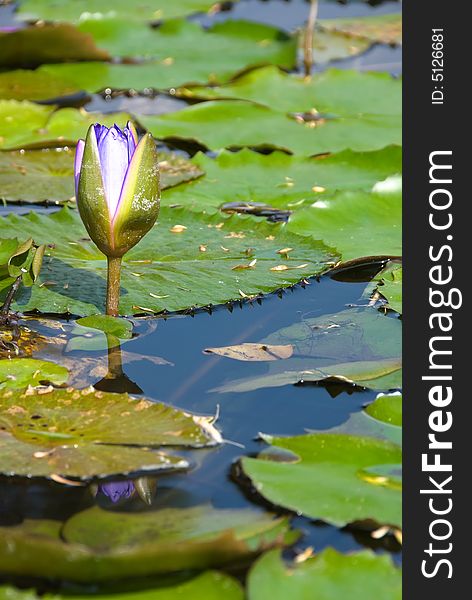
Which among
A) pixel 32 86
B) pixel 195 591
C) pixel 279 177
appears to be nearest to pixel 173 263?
pixel 279 177

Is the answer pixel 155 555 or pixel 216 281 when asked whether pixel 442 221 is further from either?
pixel 155 555

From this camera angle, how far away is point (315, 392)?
A: 2053 millimetres

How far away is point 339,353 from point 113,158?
0.66 meters

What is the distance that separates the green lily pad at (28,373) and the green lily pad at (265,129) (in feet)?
4.98

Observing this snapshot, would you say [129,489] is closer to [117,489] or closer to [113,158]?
[117,489]

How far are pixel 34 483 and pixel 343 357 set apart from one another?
772mm

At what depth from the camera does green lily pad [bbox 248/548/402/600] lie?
1375 millimetres

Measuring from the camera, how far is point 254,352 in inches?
87.4

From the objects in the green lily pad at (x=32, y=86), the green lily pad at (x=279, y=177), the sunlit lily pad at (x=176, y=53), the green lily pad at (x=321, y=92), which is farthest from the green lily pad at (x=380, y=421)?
the green lily pad at (x=32, y=86)

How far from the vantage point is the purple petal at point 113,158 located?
2.00m

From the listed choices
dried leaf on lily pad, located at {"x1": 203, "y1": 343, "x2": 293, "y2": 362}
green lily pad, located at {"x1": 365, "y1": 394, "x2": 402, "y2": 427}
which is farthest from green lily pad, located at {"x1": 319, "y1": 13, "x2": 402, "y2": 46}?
green lily pad, located at {"x1": 365, "y1": 394, "x2": 402, "y2": 427}

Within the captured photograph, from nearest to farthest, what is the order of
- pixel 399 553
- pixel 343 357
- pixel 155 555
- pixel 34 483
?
pixel 155 555 < pixel 399 553 < pixel 34 483 < pixel 343 357

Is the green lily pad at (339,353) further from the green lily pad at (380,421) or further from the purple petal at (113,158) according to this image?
the purple petal at (113,158)

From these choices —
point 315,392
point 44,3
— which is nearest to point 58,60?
point 44,3
